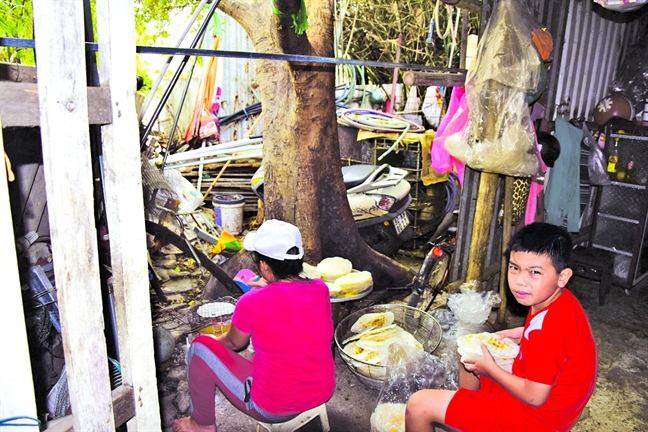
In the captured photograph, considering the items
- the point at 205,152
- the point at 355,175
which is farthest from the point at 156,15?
the point at 355,175

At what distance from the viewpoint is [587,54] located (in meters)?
5.39

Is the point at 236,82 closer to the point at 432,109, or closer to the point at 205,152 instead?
the point at 205,152

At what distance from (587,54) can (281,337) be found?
4973 mm

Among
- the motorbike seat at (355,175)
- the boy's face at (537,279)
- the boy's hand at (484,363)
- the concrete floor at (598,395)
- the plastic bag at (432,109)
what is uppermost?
the plastic bag at (432,109)

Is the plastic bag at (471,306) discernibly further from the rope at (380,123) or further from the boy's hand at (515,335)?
the rope at (380,123)

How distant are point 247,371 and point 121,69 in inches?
72.9

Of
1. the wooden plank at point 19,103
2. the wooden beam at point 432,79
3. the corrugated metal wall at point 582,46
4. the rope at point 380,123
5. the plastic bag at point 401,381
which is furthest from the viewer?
the rope at point 380,123

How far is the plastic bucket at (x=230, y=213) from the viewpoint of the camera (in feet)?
25.1

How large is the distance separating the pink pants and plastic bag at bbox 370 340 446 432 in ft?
2.10

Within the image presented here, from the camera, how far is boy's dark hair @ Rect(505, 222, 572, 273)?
2244 millimetres

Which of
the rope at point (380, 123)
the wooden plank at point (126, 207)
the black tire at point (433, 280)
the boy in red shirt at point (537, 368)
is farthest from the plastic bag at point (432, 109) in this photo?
the wooden plank at point (126, 207)

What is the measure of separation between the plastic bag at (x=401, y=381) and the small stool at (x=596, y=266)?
302 cm

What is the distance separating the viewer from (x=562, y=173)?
503 cm

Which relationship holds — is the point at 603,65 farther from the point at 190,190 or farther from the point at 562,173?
the point at 190,190
